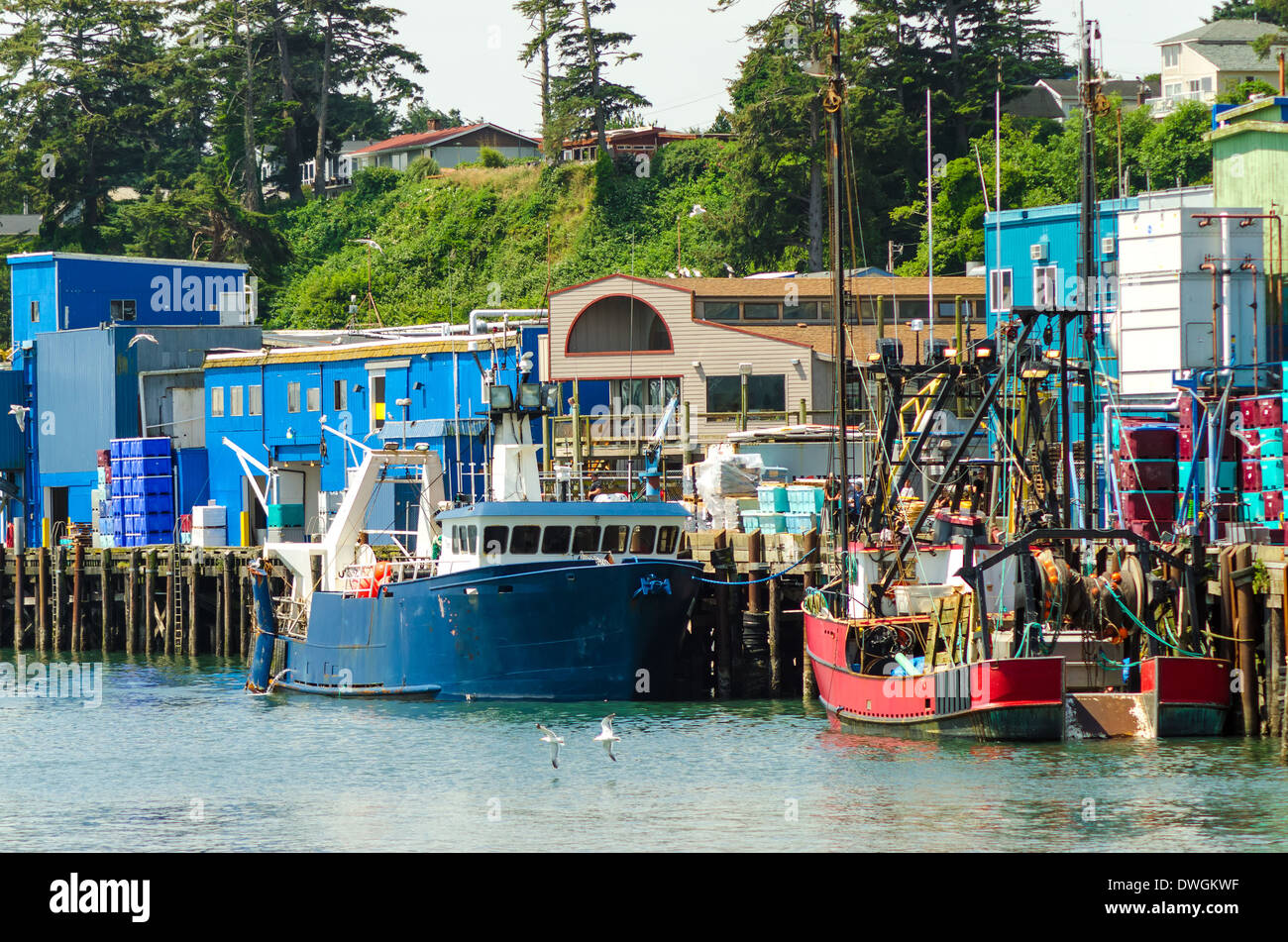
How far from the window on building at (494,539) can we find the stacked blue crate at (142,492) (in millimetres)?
28353

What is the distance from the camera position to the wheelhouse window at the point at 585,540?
36.7 metres

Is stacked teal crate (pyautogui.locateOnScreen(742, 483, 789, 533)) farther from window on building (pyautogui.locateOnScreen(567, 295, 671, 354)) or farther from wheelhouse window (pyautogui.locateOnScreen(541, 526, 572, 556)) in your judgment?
window on building (pyautogui.locateOnScreen(567, 295, 671, 354))

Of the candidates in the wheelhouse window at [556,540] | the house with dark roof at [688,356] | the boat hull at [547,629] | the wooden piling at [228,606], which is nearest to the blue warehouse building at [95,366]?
the wooden piling at [228,606]

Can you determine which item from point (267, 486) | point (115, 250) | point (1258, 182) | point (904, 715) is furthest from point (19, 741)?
point (115, 250)

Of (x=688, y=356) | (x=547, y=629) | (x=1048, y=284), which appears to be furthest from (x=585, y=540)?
(x=1048, y=284)

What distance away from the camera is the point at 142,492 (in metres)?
61.7

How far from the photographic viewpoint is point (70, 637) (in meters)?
55.9

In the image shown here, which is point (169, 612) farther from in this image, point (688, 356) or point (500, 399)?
point (500, 399)

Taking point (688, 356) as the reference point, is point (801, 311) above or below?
above

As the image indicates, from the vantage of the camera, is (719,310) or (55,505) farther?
(55,505)

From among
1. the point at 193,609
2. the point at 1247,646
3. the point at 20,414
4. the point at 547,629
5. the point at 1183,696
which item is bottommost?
the point at 193,609

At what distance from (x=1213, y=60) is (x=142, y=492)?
6237 cm
